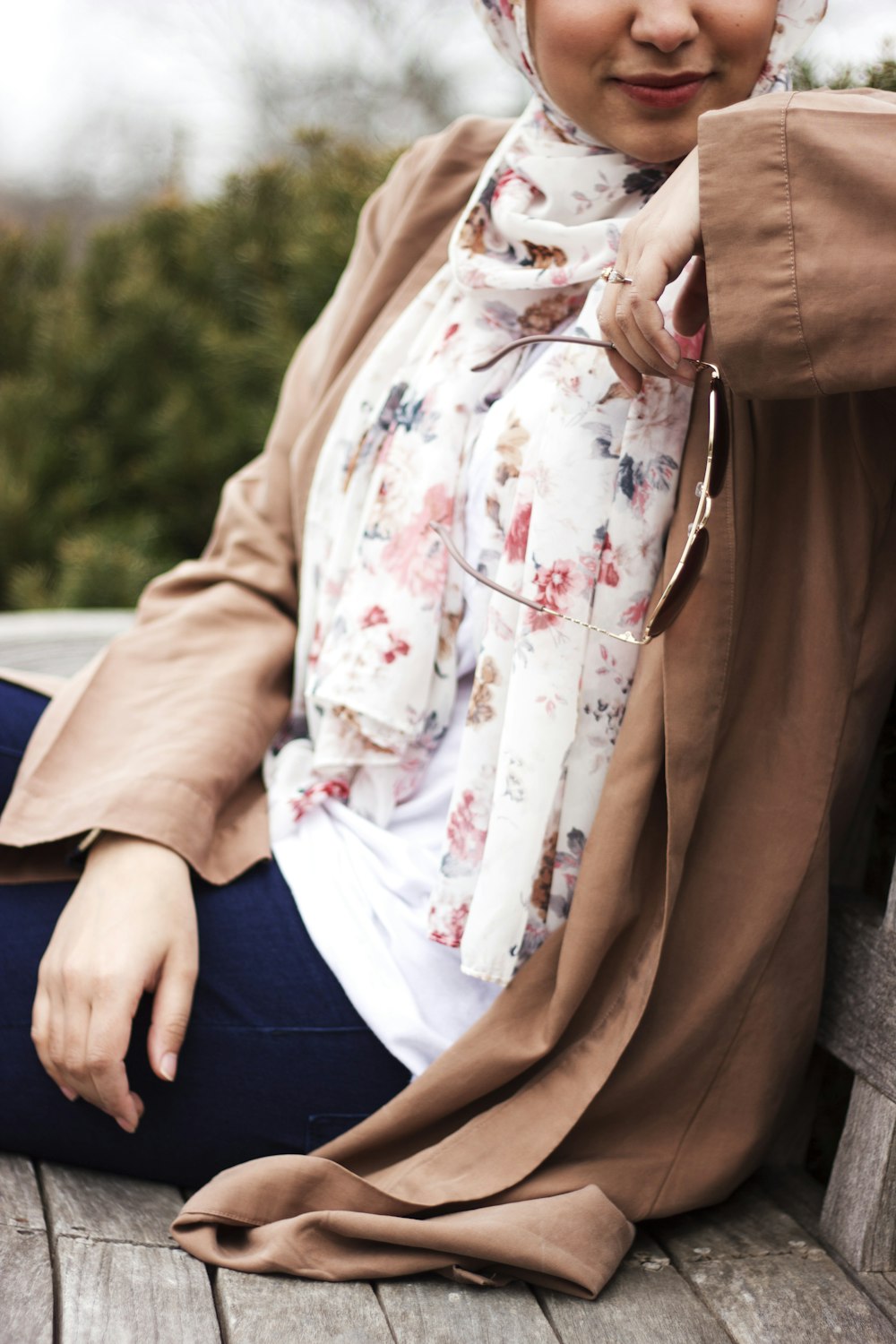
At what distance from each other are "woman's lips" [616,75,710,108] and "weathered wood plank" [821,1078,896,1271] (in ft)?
2.96

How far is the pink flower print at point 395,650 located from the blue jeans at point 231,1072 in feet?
0.90

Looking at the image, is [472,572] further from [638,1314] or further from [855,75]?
[855,75]

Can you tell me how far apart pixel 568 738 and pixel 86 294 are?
119 inches

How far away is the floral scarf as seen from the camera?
120 cm

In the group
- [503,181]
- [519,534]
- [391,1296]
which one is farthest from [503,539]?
[391,1296]

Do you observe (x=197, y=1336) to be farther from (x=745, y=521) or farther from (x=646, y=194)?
(x=646, y=194)

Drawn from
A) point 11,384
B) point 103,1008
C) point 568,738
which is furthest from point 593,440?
point 11,384

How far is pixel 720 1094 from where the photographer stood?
1.24m

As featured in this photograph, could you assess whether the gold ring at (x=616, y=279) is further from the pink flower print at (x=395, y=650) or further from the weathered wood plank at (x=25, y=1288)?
the weathered wood plank at (x=25, y=1288)

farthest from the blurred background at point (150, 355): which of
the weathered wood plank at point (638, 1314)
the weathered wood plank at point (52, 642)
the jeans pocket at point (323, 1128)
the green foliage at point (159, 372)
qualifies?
the weathered wood plank at point (638, 1314)

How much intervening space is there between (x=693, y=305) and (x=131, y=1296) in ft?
2.97

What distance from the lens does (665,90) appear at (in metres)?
1.17

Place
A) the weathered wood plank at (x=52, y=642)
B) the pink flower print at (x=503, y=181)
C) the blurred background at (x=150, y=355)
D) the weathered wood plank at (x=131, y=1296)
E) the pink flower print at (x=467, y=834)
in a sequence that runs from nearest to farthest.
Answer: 1. the weathered wood plank at (x=131, y=1296)
2. the pink flower print at (x=467, y=834)
3. the pink flower print at (x=503, y=181)
4. the weathered wood plank at (x=52, y=642)
5. the blurred background at (x=150, y=355)

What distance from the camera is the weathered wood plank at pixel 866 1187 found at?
120 cm
